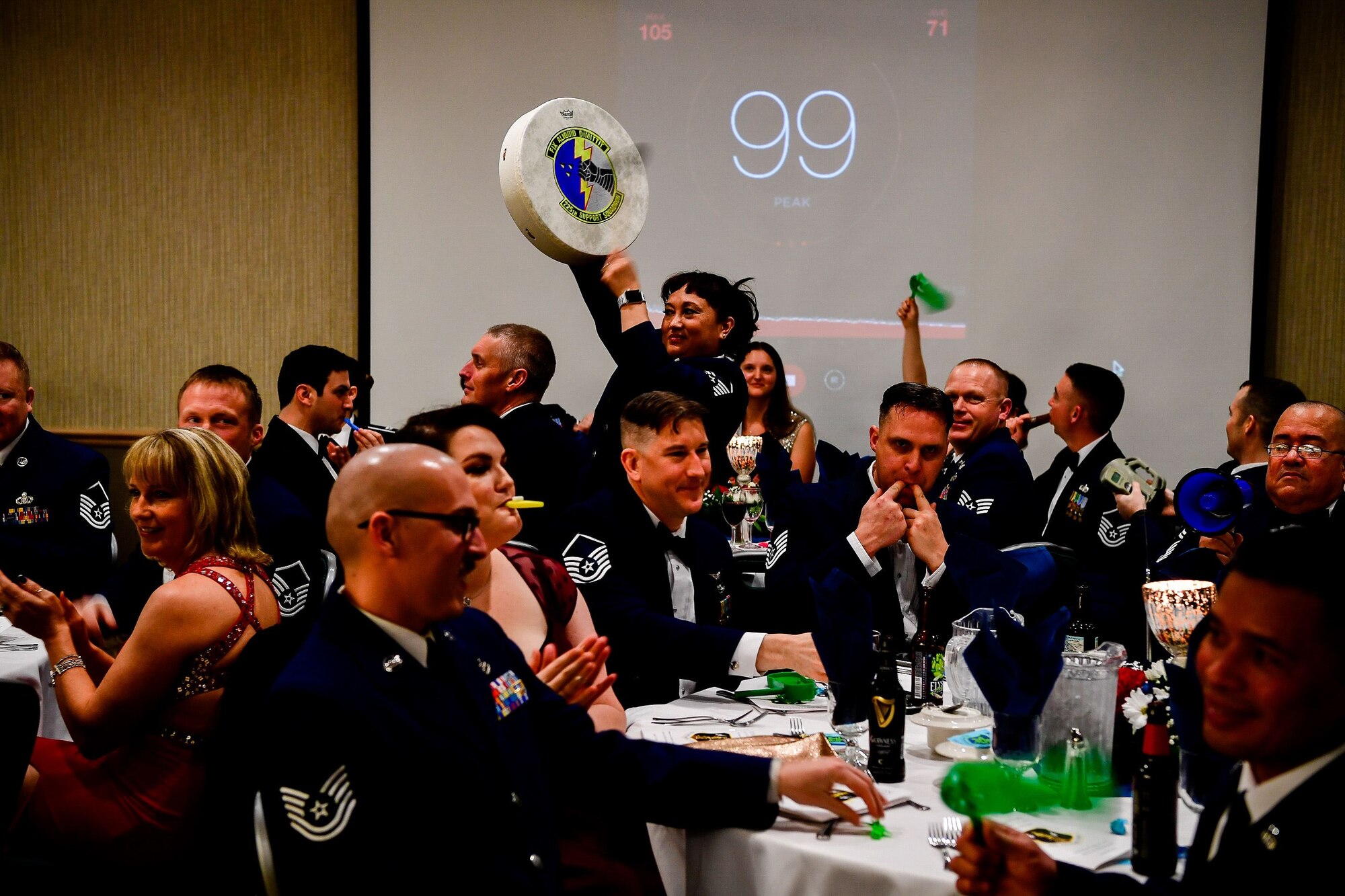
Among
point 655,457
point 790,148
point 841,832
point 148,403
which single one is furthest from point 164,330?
point 841,832

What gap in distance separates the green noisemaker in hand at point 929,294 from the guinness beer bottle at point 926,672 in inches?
137

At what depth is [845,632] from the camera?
212 centimetres

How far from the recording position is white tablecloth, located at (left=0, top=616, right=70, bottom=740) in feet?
9.36

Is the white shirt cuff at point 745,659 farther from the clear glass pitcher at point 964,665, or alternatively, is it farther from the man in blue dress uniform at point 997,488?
the man in blue dress uniform at point 997,488

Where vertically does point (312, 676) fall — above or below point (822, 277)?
below

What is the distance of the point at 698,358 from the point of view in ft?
12.1

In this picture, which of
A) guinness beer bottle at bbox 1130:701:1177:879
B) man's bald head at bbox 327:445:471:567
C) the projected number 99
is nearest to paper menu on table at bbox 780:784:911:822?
guinness beer bottle at bbox 1130:701:1177:879

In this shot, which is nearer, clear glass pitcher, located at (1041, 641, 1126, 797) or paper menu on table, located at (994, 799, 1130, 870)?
paper menu on table, located at (994, 799, 1130, 870)

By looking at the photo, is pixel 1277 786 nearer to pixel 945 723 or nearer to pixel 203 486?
pixel 945 723

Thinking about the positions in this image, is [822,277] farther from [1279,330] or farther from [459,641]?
[459,641]

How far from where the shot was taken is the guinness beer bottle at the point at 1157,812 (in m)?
1.64

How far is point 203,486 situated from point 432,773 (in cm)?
125

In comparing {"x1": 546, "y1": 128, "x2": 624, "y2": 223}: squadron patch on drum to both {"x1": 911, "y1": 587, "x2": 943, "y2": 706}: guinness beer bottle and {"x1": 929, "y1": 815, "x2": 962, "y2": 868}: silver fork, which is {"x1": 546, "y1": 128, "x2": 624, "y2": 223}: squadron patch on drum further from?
{"x1": 929, "y1": 815, "x2": 962, "y2": 868}: silver fork

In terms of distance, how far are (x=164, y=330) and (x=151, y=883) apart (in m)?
4.28
